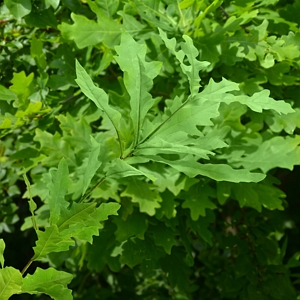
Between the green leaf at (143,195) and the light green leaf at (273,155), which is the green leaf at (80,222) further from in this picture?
the light green leaf at (273,155)

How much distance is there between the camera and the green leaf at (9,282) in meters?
0.76

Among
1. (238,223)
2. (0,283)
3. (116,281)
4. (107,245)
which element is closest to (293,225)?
(238,223)

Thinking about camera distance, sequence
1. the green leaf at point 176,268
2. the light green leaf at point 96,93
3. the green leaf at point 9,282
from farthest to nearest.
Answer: the green leaf at point 176,268 → the light green leaf at point 96,93 → the green leaf at point 9,282

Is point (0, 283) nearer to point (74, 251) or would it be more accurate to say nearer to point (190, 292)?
point (74, 251)

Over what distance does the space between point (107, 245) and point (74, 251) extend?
0.40 ft

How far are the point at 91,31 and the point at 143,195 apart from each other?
446 millimetres

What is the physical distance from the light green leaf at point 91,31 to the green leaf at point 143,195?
1.19ft

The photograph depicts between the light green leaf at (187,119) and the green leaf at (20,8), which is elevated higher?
the green leaf at (20,8)

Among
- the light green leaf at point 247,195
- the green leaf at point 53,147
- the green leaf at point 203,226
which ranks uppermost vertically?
the green leaf at point 53,147

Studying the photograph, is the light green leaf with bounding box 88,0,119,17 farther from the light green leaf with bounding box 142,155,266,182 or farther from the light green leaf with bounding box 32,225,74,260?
the light green leaf with bounding box 32,225,74,260

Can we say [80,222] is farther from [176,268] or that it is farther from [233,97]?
[176,268]

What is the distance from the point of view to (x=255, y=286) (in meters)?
1.59

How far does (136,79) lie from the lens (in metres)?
0.90

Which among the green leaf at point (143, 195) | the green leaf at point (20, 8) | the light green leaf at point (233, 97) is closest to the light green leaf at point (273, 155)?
the green leaf at point (143, 195)
